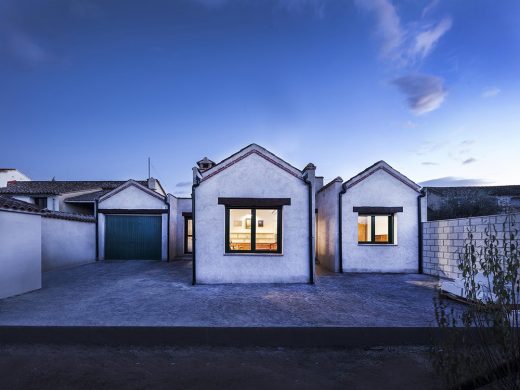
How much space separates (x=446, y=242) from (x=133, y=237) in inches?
637

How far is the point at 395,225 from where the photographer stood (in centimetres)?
1251

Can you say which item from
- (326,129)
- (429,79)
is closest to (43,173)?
(326,129)

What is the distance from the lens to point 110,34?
13828 mm

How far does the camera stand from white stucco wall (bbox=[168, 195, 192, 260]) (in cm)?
1672

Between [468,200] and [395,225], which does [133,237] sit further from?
[468,200]

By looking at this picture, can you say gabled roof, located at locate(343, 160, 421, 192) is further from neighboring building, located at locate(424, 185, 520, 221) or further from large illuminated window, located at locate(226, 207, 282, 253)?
neighboring building, located at locate(424, 185, 520, 221)

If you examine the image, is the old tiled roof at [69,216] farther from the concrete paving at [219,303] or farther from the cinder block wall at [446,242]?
the cinder block wall at [446,242]

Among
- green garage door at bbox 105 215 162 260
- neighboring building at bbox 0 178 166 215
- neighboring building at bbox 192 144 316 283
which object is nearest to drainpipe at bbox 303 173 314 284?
neighboring building at bbox 192 144 316 283

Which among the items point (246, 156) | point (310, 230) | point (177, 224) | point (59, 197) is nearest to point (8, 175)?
point (59, 197)

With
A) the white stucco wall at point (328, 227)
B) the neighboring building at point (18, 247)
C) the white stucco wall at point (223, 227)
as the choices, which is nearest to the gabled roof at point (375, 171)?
the white stucco wall at point (328, 227)

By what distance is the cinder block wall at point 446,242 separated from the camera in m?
9.18
